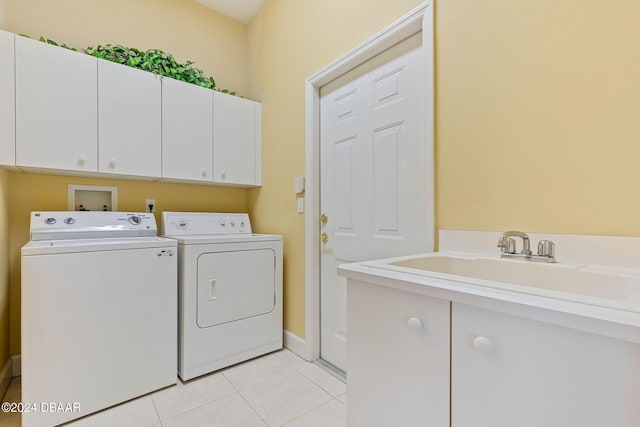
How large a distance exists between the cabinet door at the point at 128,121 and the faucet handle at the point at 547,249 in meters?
2.33

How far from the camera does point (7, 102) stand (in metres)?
1.62

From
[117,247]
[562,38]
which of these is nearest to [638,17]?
[562,38]

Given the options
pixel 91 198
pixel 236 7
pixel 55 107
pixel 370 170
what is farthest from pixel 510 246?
pixel 236 7

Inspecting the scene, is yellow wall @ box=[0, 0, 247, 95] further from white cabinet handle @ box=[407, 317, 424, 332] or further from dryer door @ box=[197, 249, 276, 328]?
white cabinet handle @ box=[407, 317, 424, 332]

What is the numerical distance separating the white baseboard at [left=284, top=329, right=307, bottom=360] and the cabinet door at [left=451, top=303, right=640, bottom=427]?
1.60m

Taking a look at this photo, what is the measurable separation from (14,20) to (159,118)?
3.45ft

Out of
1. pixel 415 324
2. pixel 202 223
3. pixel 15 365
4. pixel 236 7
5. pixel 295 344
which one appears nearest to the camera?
pixel 415 324

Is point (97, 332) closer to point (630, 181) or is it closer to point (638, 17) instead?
point (630, 181)

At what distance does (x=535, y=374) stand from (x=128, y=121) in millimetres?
2475

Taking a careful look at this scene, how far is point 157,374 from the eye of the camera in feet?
5.72

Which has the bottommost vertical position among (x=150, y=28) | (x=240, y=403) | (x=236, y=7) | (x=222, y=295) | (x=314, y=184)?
(x=240, y=403)

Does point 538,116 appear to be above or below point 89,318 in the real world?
above

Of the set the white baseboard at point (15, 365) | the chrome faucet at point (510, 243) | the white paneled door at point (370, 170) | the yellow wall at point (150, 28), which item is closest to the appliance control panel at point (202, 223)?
the white paneled door at point (370, 170)

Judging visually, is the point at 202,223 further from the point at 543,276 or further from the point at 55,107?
the point at 543,276
